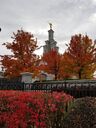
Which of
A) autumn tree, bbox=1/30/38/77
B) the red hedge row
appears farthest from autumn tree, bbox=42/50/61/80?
the red hedge row

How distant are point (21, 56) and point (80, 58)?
27.4 ft

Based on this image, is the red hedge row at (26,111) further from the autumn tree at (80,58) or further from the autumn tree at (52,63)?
the autumn tree at (52,63)

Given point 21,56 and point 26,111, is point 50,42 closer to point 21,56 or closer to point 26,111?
point 21,56

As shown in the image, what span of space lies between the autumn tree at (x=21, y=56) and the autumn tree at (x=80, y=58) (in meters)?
6.49

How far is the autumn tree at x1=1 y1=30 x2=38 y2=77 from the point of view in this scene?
3409 cm

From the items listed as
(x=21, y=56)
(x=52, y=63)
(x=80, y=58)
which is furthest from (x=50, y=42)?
(x=21, y=56)

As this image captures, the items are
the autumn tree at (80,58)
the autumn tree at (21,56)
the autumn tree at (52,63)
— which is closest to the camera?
the autumn tree at (21,56)

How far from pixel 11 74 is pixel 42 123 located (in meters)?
26.3

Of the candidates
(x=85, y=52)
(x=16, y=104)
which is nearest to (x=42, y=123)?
(x=16, y=104)

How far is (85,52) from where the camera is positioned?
1625 inches

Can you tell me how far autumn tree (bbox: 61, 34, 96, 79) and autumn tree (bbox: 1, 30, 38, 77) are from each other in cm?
649

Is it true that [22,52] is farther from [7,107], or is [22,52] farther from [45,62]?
[7,107]

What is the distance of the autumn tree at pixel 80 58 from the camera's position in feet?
132

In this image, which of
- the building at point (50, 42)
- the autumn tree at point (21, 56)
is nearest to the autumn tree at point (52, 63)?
the autumn tree at point (21, 56)
